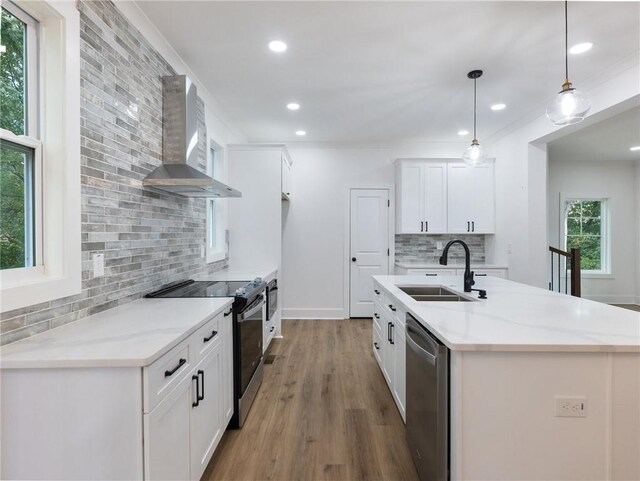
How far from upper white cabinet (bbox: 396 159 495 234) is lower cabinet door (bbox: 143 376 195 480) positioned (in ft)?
13.3

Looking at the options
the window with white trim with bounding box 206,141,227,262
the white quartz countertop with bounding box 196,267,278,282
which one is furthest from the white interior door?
the window with white trim with bounding box 206,141,227,262

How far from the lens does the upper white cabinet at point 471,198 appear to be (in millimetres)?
4805

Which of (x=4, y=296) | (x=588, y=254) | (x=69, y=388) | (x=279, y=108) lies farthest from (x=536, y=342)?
(x=588, y=254)

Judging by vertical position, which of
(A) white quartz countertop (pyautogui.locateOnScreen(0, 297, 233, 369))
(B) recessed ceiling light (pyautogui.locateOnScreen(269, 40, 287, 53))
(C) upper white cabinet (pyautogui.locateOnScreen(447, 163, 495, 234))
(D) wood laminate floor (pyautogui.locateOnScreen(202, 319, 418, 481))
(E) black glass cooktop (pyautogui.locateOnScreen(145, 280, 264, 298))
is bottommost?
(D) wood laminate floor (pyautogui.locateOnScreen(202, 319, 418, 481))

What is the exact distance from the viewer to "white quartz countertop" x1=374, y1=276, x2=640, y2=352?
1.25 metres

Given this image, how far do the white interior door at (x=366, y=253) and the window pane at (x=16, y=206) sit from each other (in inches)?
162

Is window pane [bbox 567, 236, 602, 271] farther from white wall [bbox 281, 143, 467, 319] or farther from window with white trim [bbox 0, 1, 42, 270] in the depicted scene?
window with white trim [bbox 0, 1, 42, 270]

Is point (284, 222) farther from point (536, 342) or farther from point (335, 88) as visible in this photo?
point (536, 342)

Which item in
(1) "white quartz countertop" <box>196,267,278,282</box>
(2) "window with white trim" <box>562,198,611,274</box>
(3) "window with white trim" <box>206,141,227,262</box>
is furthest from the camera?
(2) "window with white trim" <box>562,198,611,274</box>

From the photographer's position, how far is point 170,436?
1.28 metres

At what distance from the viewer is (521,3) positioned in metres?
2.02

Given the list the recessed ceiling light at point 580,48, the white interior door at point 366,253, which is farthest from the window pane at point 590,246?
the recessed ceiling light at point 580,48

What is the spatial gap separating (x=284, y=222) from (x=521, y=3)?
3818 mm

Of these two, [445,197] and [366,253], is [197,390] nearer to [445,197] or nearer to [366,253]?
[366,253]
